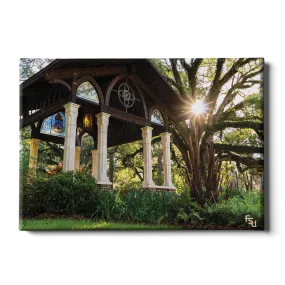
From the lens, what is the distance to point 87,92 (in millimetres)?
10055

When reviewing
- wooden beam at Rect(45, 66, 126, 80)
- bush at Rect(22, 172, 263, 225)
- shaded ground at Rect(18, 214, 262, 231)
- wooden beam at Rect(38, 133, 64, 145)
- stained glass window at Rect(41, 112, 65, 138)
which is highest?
wooden beam at Rect(45, 66, 126, 80)

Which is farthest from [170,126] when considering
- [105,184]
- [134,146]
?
[105,184]

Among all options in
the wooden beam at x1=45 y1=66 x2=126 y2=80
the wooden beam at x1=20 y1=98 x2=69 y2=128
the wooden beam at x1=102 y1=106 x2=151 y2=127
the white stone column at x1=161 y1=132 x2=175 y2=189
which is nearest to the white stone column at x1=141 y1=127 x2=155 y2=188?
the wooden beam at x1=102 y1=106 x2=151 y2=127

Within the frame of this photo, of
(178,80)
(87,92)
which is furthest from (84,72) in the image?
(178,80)

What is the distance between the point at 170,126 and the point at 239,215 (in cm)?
775

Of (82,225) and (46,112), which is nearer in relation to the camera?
(82,225)

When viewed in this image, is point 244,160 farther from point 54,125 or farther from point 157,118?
point 54,125

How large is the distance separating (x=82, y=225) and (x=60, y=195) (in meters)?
1.41

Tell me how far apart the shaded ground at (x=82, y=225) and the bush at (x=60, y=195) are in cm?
34

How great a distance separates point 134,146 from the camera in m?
16.2

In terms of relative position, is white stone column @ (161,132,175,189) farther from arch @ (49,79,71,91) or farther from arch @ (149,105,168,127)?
arch @ (49,79,71,91)

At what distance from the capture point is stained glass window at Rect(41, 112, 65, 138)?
12078 millimetres

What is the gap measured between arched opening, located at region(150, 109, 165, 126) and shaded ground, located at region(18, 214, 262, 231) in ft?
23.5

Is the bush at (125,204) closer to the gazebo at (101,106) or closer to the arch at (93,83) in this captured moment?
the gazebo at (101,106)
